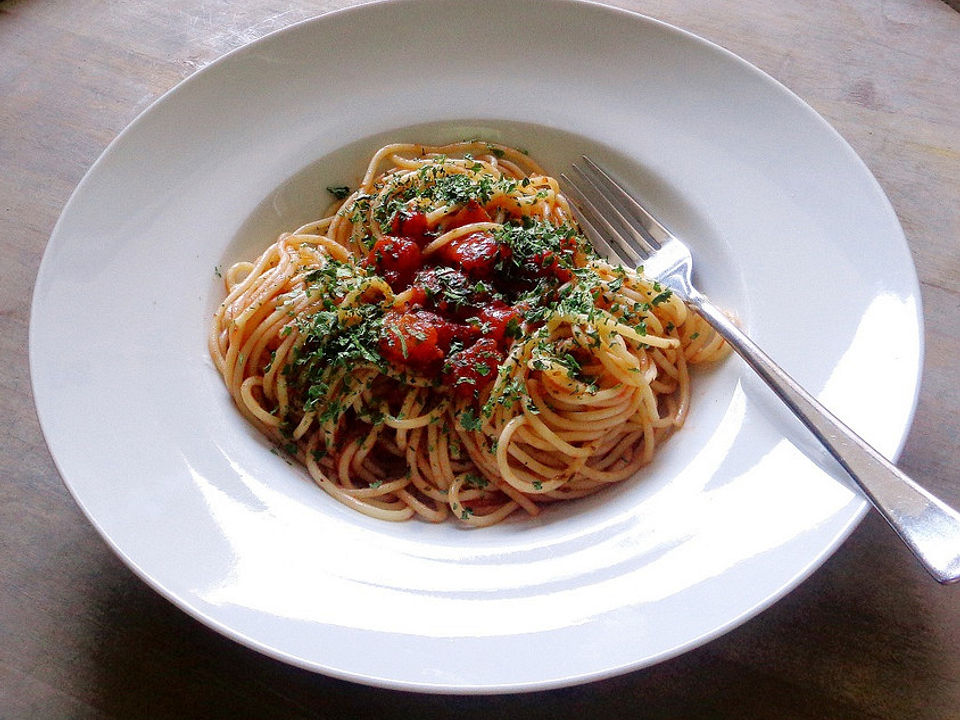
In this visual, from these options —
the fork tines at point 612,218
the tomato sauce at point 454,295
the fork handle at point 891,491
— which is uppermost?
the fork handle at point 891,491

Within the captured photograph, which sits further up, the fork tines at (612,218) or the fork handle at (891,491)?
the fork handle at (891,491)

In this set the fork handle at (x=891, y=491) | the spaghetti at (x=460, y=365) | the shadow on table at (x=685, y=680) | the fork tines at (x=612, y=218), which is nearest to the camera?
the fork handle at (x=891, y=491)

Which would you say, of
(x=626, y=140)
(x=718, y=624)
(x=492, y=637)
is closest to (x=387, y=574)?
(x=492, y=637)

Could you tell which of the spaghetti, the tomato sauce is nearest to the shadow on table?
the spaghetti

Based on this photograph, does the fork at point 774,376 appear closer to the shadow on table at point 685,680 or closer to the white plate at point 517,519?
the white plate at point 517,519

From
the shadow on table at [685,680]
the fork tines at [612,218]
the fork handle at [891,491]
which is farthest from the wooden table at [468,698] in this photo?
the fork tines at [612,218]

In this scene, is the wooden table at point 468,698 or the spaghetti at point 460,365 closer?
the wooden table at point 468,698

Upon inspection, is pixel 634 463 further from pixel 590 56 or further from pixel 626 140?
pixel 590 56
